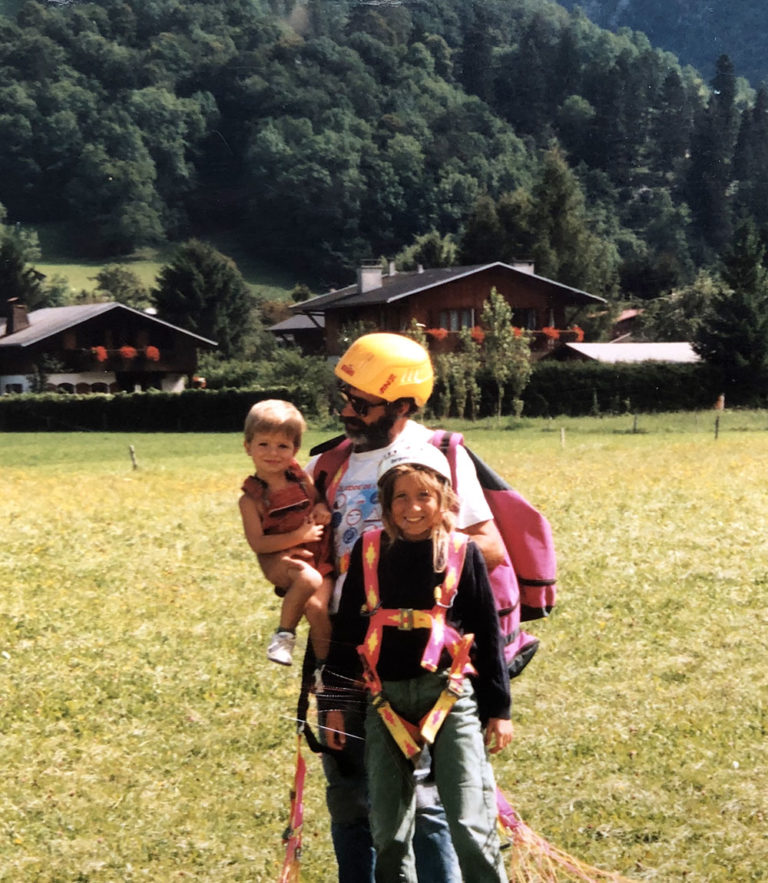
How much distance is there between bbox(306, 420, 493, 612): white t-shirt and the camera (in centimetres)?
502

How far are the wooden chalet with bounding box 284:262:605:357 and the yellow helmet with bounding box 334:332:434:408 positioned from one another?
71.7 metres

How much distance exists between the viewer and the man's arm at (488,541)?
4973mm

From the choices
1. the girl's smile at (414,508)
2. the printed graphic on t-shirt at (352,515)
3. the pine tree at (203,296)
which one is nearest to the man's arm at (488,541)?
the girl's smile at (414,508)

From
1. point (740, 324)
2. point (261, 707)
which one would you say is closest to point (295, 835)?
point (261, 707)

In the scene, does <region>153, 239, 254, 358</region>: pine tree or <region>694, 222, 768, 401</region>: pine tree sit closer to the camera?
<region>694, 222, 768, 401</region>: pine tree

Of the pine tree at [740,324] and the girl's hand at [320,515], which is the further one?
the pine tree at [740,324]

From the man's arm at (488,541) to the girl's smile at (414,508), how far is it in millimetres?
254

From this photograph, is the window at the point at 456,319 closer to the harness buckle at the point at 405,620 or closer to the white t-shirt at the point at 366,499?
the white t-shirt at the point at 366,499

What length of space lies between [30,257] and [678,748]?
14386cm

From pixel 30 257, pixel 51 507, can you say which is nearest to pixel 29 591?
pixel 51 507

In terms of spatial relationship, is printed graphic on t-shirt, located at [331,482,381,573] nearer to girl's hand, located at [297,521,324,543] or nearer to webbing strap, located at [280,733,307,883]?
girl's hand, located at [297,521,324,543]

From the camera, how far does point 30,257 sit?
476 feet

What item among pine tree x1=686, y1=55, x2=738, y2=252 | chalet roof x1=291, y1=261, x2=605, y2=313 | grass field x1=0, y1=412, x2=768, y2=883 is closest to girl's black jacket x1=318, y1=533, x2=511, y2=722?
grass field x1=0, y1=412, x2=768, y2=883

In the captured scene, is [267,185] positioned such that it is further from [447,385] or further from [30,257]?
[447,385]
